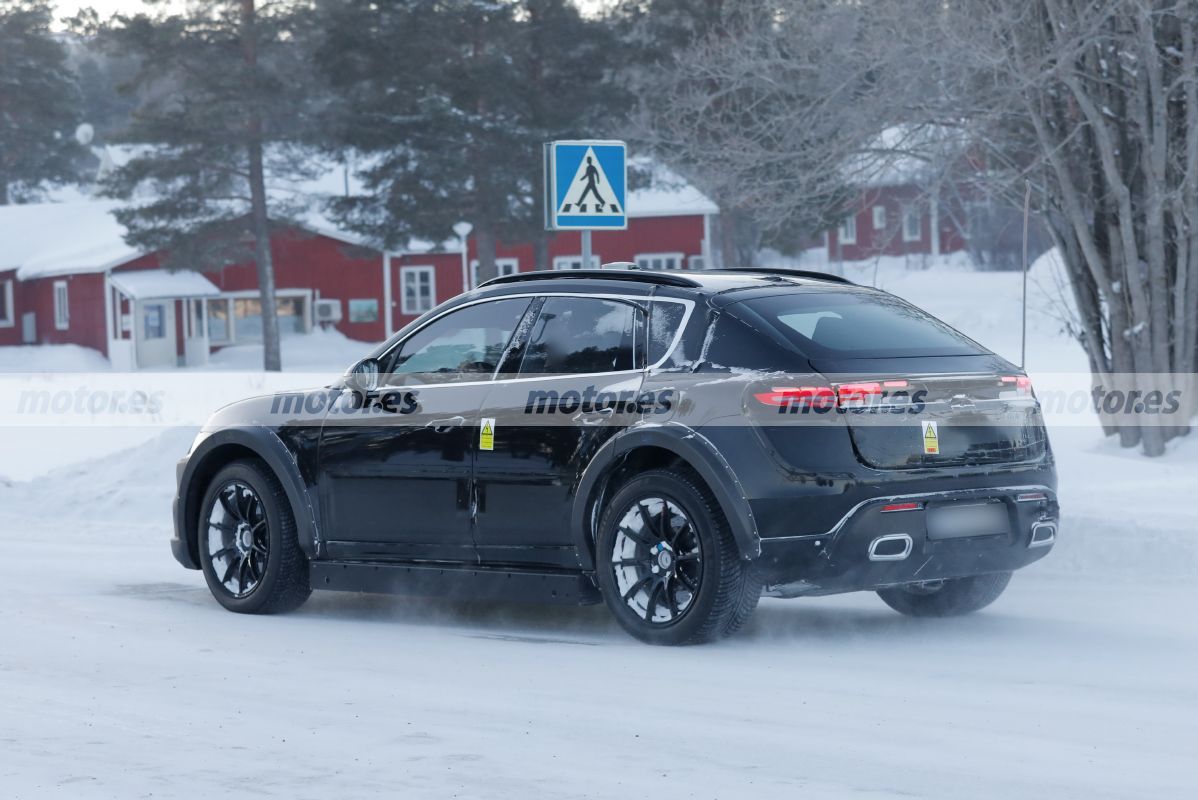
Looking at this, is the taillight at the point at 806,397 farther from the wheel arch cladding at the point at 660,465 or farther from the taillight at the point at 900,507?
the taillight at the point at 900,507

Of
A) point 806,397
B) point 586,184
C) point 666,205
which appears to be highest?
point 666,205

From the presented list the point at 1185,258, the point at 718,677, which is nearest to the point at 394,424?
the point at 718,677

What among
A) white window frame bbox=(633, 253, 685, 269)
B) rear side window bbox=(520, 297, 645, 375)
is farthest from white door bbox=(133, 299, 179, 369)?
rear side window bbox=(520, 297, 645, 375)

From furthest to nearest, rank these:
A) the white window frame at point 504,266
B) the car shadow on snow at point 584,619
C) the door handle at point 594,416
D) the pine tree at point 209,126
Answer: the white window frame at point 504,266
the pine tree at point 209,126
the car shadow on snow at point 584,619
the door handle at point 594,416

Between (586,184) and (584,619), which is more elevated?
(586,184)

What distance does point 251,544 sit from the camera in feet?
30.2

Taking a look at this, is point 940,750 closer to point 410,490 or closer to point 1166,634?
point 1166,634

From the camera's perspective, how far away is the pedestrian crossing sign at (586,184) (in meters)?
12.4

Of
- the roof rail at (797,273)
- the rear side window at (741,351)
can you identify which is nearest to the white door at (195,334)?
the roof rail at (797,273)

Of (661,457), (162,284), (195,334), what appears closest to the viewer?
(661,457)

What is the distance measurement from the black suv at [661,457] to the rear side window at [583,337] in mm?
11

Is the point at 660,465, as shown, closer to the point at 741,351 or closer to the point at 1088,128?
the point at 741,351

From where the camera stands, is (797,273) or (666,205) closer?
(797,273)

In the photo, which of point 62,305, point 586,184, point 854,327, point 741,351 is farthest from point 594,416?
point 62,305
